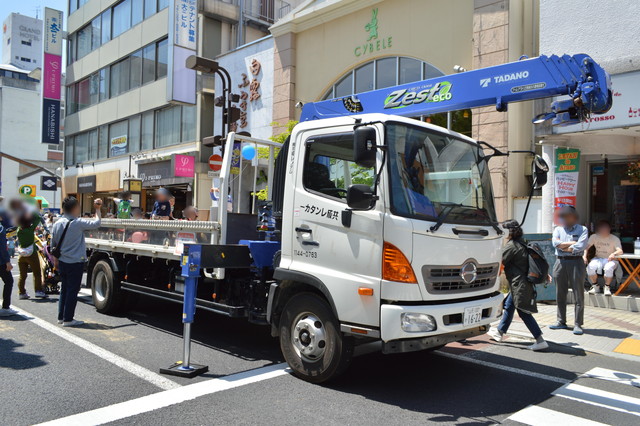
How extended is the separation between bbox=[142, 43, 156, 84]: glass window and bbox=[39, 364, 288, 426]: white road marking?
22.9 metres

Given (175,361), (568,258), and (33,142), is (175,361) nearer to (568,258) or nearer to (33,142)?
(568,258)

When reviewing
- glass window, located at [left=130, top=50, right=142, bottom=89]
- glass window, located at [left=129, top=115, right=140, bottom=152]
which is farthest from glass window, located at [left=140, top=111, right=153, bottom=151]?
glass window, located at [left=130, top=50, right=142, bottom=89]

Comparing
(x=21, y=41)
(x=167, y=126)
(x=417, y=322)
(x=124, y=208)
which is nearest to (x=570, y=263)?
(x=417, y=322)

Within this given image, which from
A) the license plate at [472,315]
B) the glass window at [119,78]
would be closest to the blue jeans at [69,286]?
the license plate at [472,315]

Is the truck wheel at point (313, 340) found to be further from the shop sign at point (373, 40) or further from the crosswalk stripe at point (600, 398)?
the shop sign at point (373, 40)

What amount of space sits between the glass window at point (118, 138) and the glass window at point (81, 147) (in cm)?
383

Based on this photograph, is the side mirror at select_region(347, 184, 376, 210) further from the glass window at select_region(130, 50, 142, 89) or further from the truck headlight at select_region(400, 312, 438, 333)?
the glass window at select_region(130, 50, 142, 89)

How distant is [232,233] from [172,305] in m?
3.91

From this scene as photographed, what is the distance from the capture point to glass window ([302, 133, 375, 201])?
198 inches

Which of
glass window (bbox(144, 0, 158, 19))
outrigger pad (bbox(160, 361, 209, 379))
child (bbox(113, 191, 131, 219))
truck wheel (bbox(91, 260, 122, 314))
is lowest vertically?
outrigger pad (bbox(160, 361, 209, 379))

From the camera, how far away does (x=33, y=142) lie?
5822 centimetres

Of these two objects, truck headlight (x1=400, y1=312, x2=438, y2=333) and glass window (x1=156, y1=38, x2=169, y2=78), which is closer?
truck headlight (x1=400, y1=312, x2=438, y2=333)

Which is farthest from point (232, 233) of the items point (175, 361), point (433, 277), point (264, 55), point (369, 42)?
point (264, 55)

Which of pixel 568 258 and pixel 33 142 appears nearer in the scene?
pixel 568 258
